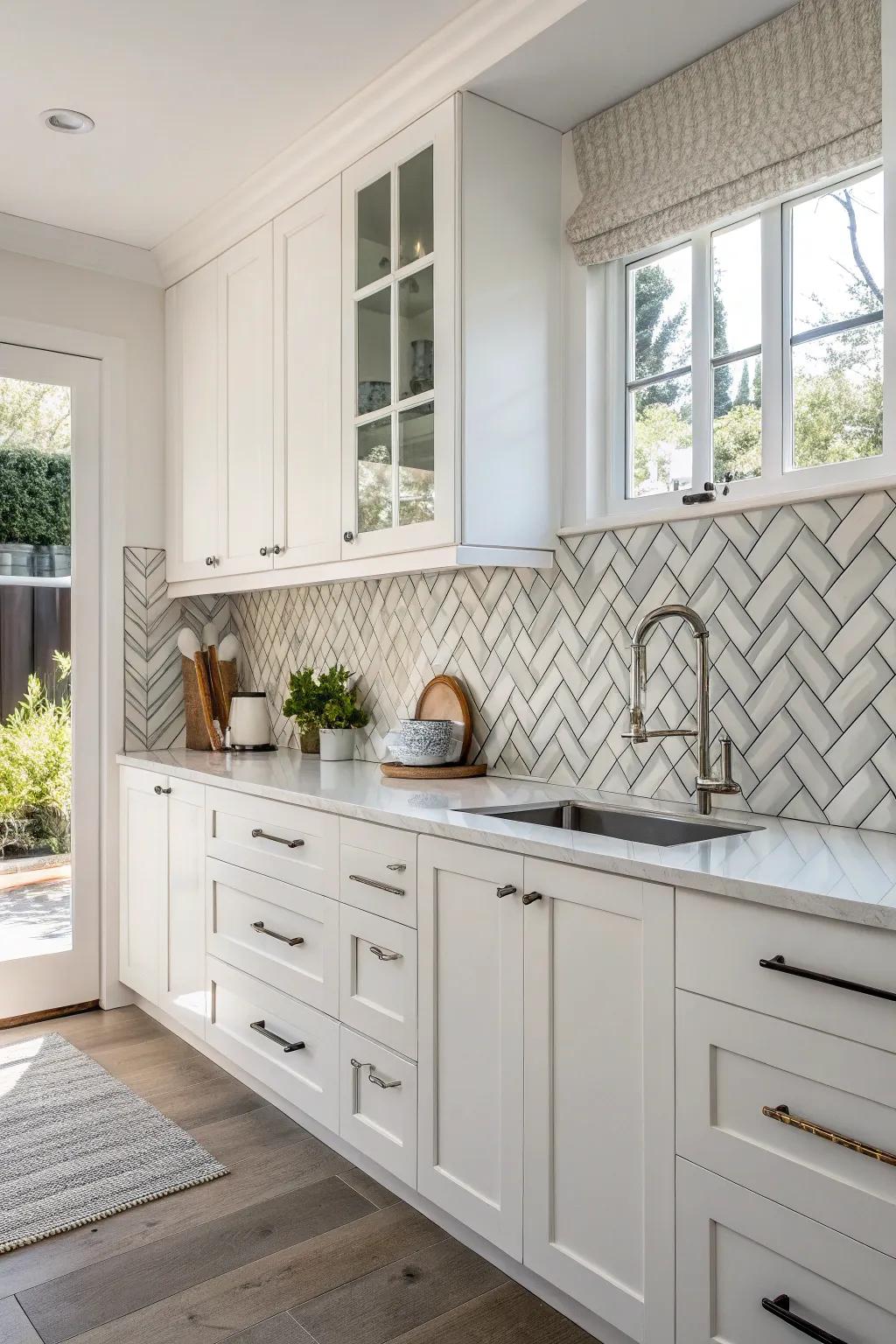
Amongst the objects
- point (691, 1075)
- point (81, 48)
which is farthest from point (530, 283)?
point (691, 1075)

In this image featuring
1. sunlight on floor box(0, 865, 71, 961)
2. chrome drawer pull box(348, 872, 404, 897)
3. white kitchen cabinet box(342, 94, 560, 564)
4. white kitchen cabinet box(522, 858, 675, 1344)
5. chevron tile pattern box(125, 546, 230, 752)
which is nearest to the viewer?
white kitchen cabinet box(522, 858, 675, 1344)

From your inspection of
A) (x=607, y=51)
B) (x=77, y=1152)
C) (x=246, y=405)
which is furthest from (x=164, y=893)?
(x=607, y=51)

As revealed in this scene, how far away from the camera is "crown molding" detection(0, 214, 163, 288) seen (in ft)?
10.9

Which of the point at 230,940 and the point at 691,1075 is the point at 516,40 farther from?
the point at 230,940

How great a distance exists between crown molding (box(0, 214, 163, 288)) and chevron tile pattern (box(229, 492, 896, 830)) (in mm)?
1514

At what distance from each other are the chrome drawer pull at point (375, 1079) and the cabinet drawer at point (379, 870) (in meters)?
0.34

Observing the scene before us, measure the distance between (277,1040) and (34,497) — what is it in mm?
2008

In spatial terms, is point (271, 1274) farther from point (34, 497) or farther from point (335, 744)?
point (34, 497)

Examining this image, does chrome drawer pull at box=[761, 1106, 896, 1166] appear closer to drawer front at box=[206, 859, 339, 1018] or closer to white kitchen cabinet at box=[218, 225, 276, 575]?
drawer front at box=[206, 859, 339, 1018]

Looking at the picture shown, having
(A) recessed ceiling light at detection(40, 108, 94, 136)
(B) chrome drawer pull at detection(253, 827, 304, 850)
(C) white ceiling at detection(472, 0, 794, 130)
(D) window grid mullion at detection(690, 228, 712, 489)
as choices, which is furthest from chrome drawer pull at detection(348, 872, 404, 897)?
(A) recessed ceiling light at detection(40, 108, 94, 136)

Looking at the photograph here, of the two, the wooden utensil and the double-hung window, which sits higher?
the double-hung window

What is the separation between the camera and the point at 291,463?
117 inches

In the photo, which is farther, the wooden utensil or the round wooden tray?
the wooden utensil

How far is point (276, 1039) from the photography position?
2.54 m
